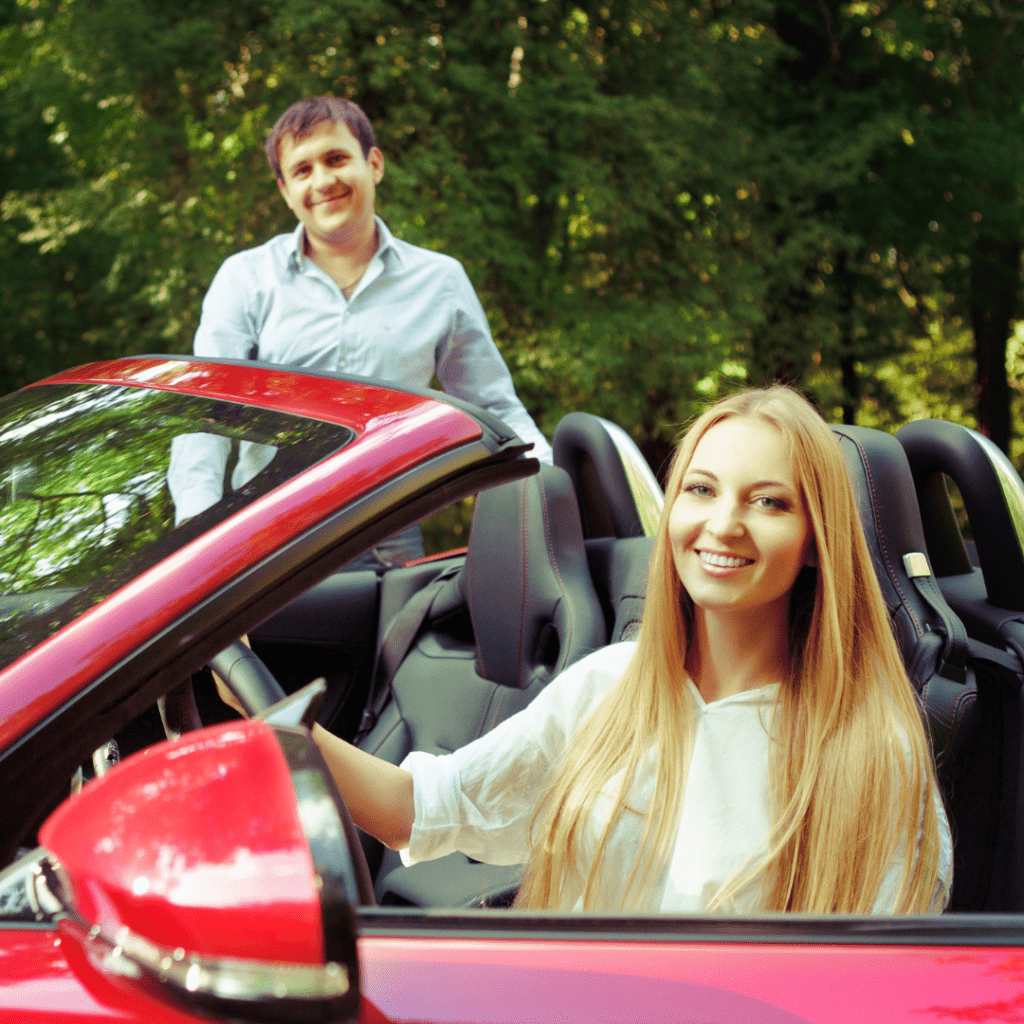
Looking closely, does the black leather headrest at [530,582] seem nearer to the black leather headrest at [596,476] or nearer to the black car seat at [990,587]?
the black leather headrest at [596,476]

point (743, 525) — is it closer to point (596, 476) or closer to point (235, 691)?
point (235, 691)

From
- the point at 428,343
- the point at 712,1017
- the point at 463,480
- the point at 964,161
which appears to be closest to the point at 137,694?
the point at 463,480

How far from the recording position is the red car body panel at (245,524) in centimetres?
102

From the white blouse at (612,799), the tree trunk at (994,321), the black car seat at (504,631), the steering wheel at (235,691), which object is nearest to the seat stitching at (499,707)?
the black car seat at (504,631)

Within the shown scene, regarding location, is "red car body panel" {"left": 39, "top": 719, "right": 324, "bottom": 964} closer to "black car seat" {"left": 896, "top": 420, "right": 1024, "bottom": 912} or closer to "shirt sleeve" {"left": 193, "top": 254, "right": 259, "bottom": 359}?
"black car seat" {"left": 896, "top": 420, "right": 1024, "bottom": 912}

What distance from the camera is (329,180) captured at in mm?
2691

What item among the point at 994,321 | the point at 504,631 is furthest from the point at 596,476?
the point at 994,321

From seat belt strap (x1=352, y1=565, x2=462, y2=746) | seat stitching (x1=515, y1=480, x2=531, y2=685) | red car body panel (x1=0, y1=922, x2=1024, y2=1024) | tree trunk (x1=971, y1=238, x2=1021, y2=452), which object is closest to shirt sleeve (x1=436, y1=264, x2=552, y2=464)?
seat belt strap (x1=352, y1=565, x2=462, y2=746)

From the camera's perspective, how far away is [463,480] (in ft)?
4.19

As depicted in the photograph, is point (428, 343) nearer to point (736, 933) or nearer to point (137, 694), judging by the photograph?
point (137, 694)

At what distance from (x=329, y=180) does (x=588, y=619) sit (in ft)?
4.09

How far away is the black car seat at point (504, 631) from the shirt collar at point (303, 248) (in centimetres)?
85

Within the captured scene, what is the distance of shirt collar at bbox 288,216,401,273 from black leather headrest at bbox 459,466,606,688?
851mm

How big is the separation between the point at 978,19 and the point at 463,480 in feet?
40.0
